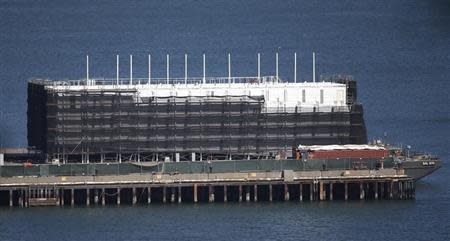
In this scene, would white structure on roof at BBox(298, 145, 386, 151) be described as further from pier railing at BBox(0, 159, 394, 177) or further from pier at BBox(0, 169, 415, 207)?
pier at BBox(0, 169, 415, 207)

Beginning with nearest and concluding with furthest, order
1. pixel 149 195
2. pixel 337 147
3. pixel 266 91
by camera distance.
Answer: pixel 149 195 < pixel 337 147 < pixel 266 91

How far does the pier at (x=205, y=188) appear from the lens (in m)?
166

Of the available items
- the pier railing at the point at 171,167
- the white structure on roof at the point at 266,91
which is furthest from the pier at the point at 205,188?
the white structure on roof at the point at 266,91

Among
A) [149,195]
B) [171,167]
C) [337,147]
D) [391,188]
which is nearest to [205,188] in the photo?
[171,167]

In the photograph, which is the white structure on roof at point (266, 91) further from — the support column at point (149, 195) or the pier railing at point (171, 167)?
the support column at point (149, 195)

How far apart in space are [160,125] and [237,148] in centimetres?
456

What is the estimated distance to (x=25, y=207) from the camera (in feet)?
545

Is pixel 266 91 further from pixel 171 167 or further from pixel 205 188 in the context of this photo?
Result: pixel 171 167

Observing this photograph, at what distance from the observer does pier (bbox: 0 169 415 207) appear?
6555 inches

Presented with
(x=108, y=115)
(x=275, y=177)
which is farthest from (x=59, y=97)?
(x=275, y=177)

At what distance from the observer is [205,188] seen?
551ft

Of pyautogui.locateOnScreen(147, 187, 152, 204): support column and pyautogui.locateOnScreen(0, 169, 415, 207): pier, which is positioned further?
pyautogui.locateOnScreen(147, 187, 152, 204): support column

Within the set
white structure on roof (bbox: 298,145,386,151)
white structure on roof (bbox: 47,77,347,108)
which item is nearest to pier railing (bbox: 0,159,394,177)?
white structure on roof (bbox: 298,145,386,151)

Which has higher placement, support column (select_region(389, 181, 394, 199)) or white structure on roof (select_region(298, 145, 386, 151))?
white structure on roof (select_region(298, 145, 386, 151))
